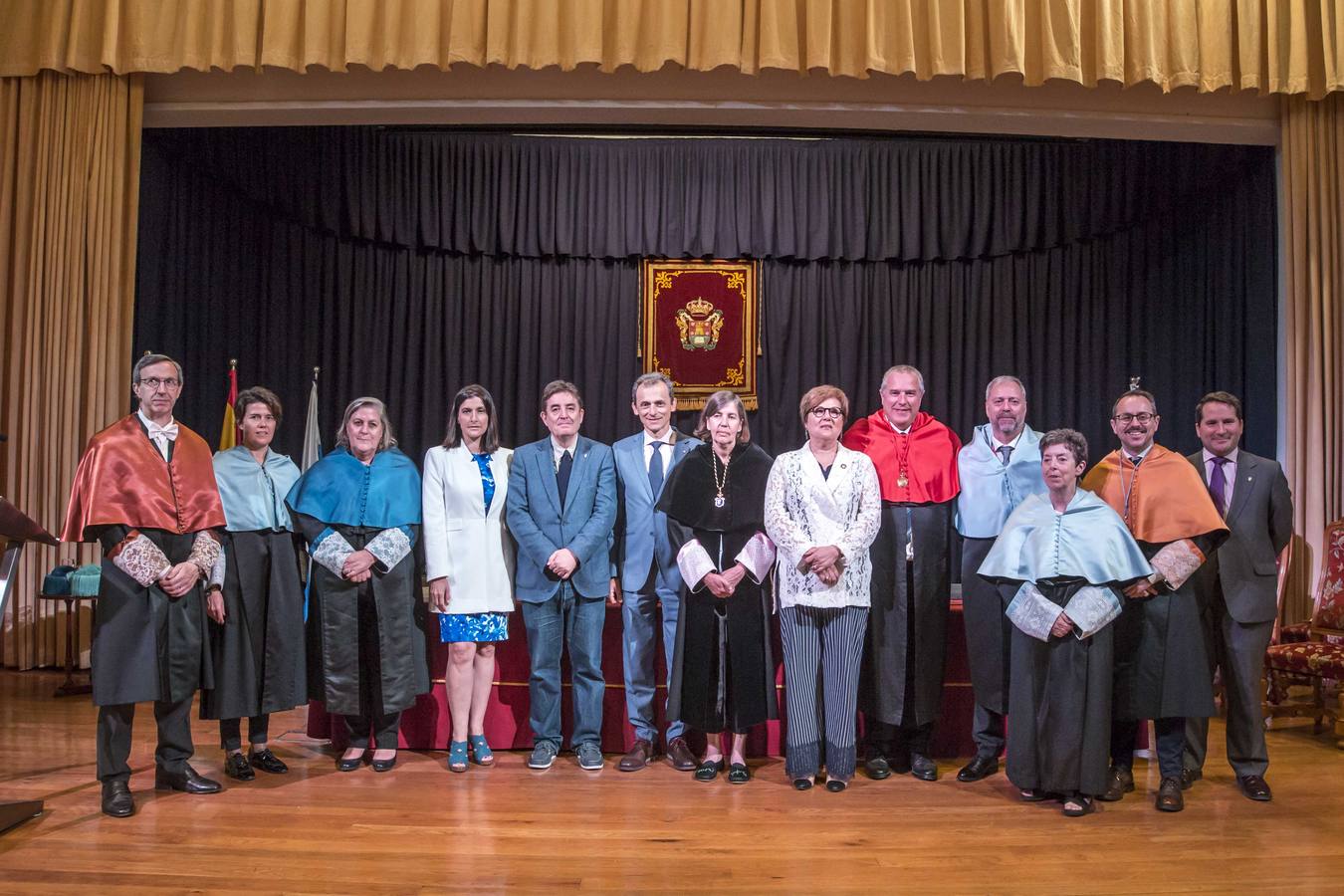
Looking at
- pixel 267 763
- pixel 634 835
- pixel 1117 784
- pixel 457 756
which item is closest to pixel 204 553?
pixel 267 763

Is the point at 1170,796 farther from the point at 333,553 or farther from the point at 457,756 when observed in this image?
the point at 333,553

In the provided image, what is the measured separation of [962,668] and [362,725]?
256cm

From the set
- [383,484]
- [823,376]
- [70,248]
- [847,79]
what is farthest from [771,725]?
[70,248]

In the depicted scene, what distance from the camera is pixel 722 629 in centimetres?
409

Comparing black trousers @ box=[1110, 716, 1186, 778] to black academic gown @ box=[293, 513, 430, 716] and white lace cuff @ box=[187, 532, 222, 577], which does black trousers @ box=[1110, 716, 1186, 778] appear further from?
white lace cuff @ box=[187, 532, 222, 577]

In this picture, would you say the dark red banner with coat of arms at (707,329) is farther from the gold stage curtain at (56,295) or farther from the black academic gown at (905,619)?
the black academic gown at (905,619)

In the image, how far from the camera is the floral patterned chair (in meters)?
4.91

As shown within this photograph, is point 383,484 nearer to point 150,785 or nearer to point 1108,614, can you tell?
point 150,785

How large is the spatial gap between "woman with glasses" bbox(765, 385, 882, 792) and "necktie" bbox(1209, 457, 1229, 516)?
1.34 meters

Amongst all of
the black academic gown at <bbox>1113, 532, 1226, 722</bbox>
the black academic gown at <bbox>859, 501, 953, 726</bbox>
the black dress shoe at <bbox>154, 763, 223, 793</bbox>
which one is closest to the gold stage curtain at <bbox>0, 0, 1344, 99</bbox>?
the black academic gown at <bbox>859, 501, 953, 726</bbox>

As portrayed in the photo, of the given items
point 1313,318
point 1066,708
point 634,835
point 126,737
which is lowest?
point 634,835

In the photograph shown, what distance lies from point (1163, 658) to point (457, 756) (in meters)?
2.75

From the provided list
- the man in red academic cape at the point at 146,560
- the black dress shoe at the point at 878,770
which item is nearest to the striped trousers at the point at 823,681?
the black dress shoe at the point at 878,770

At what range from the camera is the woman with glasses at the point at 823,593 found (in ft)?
12.7
